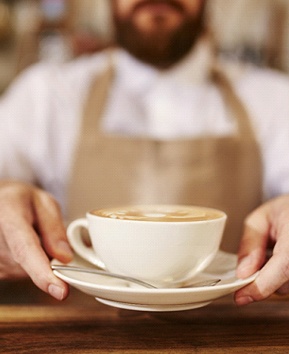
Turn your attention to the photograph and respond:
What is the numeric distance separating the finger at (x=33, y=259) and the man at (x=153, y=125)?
1.58 feet

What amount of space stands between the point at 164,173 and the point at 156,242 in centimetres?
63

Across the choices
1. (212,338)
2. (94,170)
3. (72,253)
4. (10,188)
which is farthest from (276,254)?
(94,170)

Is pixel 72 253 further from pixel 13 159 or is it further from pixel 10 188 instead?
pixel 13 159

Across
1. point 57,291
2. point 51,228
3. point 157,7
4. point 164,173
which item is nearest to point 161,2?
point 157,7

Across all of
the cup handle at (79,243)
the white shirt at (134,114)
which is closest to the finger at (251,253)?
the cup handle at (79,243)

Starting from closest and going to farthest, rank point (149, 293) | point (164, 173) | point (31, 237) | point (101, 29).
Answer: point (149, 293) → point (31, 237) → point (164, 173) → point (101, 29)

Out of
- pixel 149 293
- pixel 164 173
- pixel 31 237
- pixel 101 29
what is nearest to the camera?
pixel 149 293

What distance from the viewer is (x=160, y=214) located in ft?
1.55

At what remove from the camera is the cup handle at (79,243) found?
1.64 ft

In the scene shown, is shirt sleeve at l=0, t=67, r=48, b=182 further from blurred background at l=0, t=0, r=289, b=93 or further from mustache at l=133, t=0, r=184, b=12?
blurred background at l=0, t=0, r=289, b=93

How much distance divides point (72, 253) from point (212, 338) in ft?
0.60

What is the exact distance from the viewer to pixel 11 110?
46.2 inches

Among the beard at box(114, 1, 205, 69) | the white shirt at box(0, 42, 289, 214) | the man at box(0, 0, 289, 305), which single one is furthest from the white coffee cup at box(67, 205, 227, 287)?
the beard at box(114, 1, 205, 69)

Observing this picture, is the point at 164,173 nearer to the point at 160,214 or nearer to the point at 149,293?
the point at 160,214
